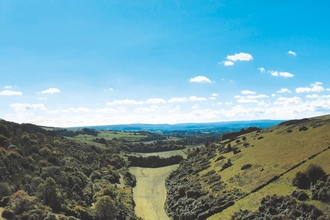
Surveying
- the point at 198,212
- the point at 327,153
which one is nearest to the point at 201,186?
the point at 198,212

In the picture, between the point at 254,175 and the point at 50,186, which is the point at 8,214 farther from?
the point at 254,175

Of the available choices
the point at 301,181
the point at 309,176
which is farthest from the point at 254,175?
the point at 309,176

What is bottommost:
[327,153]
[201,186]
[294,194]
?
[201,186]

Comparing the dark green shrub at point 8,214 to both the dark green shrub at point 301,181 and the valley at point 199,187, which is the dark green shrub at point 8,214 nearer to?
the valley at point 199,187

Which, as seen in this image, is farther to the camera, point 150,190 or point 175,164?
point 175,164

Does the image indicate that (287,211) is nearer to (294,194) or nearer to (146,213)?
(294,194)

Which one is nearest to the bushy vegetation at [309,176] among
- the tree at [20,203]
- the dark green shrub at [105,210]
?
the dark green shrub at [105,210]
